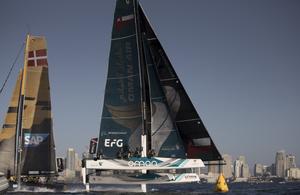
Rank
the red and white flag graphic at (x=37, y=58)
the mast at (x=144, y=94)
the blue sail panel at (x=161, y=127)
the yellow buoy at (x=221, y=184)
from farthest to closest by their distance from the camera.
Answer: the red and white flag graphic at (x=37, y=58), the yellow buoy at (x=221, y=184), the mast at (x=144, y=94), the blue sail panel at (x=161, y=127)

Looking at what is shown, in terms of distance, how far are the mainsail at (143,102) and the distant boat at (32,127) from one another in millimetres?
10780

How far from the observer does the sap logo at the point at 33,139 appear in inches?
1965

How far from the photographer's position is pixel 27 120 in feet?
165

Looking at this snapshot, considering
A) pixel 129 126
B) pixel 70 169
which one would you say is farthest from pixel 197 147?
pixel 70 169

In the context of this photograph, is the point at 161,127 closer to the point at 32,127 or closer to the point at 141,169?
the point at 141,169

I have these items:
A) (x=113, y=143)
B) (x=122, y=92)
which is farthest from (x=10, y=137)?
(x=122, y=92)

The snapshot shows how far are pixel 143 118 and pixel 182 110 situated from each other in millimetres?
3400

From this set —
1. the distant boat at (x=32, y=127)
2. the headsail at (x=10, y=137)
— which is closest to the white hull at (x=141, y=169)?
the distant boat at (x=32, y=127)

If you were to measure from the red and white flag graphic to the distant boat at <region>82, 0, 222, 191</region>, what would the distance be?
1075 cm

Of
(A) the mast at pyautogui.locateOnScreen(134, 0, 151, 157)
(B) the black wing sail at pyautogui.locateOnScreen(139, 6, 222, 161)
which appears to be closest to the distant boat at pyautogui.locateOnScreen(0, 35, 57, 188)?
(A) the mast at pyautogui.locateOnScreen(134, 0, 151, 157)

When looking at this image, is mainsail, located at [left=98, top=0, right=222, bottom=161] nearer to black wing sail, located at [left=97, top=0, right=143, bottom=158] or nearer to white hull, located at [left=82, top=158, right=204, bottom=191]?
black wing sail, located at [left=97, top=0, right=143, bottom=158]

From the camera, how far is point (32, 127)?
50.5m

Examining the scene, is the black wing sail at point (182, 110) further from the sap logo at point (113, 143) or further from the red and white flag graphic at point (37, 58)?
the red and white flag graphic at point (37, 58)

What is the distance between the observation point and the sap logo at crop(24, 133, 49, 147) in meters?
49.9
